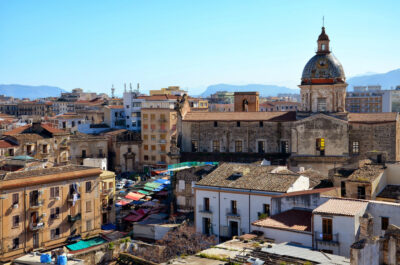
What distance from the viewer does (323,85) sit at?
53250 millimetres

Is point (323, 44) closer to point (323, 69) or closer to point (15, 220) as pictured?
point (323, 69)

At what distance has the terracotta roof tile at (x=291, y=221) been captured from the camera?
28122 mm

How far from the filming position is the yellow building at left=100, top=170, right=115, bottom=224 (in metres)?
49.6

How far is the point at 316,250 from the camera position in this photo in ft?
82.5

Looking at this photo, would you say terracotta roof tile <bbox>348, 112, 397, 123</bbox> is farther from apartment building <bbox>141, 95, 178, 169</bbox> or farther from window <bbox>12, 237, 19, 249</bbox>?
apartment building <bbox>141, 95, 178, 169</bbox>

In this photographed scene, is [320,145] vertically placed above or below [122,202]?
above

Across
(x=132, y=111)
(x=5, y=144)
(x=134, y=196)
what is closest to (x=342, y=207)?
(x=134, y=196)

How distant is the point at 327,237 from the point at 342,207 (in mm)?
1904

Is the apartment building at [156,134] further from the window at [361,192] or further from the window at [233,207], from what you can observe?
the window at [361,192]

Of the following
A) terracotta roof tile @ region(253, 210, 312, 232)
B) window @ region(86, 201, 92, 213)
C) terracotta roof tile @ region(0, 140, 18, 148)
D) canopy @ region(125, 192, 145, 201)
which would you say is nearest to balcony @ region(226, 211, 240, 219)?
terracotta roof tile @ region(253, 210, 312, 232)

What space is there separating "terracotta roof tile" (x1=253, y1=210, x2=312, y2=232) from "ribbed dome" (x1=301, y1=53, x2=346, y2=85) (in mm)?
25871

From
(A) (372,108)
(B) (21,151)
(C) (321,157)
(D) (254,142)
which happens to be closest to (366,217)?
(C) (321,157)

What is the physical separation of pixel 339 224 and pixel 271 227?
4099 millimetres

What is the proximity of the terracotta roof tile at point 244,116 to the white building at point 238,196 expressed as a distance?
16.4 m
